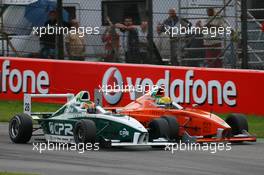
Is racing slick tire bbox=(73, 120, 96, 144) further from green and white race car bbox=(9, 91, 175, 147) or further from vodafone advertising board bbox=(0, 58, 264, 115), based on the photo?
vodafone advertising board bbox=(0, 58, 264, 115)

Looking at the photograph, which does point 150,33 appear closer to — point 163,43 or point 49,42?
point 163,43

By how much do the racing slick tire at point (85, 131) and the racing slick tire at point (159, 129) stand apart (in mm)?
1101

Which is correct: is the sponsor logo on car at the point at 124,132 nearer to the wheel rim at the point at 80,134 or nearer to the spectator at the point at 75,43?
the wheel rim at the point at 80,134

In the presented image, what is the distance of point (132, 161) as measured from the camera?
14117 millimetres

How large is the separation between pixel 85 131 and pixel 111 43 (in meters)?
7.71

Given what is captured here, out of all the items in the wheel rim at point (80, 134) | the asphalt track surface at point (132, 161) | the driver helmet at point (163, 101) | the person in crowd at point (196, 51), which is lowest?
the asphalt track surface at point (132, 161)

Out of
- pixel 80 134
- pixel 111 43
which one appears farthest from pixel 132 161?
pixel 111 43

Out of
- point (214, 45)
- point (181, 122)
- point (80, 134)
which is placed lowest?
point (80, 134)

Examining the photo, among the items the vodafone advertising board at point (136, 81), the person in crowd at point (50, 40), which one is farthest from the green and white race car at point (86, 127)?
the person in crowd at point (50, 40)

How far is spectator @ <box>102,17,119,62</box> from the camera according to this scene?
23.0 meters

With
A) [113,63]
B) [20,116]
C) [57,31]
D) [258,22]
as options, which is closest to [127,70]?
[113,63]

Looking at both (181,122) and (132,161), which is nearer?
(132,161)

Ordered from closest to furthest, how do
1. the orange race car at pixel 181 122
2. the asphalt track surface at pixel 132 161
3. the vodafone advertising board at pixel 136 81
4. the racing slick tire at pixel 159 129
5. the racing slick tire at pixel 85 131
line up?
the asphalt track surface at pixel 132 161 → the racing slick tire at pixel 85 131 → the racing slick tire at pixel 159 129 → the orange race car at pixel 181 122 → the vodafone advertising board at pixel 136 81

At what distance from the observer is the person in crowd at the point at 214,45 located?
883 inches
